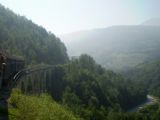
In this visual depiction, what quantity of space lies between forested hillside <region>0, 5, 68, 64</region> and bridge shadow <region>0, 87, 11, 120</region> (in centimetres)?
6609

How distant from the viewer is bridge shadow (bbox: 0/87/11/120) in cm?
2162

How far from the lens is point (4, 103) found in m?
25.3

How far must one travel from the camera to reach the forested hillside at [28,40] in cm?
10831

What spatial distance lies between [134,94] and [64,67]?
4515 centimetres

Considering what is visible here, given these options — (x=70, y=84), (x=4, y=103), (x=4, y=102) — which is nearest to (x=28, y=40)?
(x=70, y=84)

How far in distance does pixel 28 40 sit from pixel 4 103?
320 ft

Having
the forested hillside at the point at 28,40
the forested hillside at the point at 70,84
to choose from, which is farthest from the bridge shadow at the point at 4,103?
the forested hillside at the point at 28,40

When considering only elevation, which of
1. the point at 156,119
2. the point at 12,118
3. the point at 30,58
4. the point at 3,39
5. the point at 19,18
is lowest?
the point at 156,119

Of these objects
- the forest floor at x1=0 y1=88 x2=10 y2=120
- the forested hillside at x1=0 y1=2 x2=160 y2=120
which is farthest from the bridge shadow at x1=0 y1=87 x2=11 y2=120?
the forested hillside at x1=0 y1=2 x2=160 y2=120

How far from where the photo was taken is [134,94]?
140 metres

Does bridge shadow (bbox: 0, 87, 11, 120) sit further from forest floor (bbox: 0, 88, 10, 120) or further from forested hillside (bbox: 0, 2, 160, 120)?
forested hillside (bbox: 0, 2, 160, 120)

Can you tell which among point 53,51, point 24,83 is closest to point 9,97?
point 24,83

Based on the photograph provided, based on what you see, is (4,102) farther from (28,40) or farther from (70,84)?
(28,40)

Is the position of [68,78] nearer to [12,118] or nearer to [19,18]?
[19,18]
